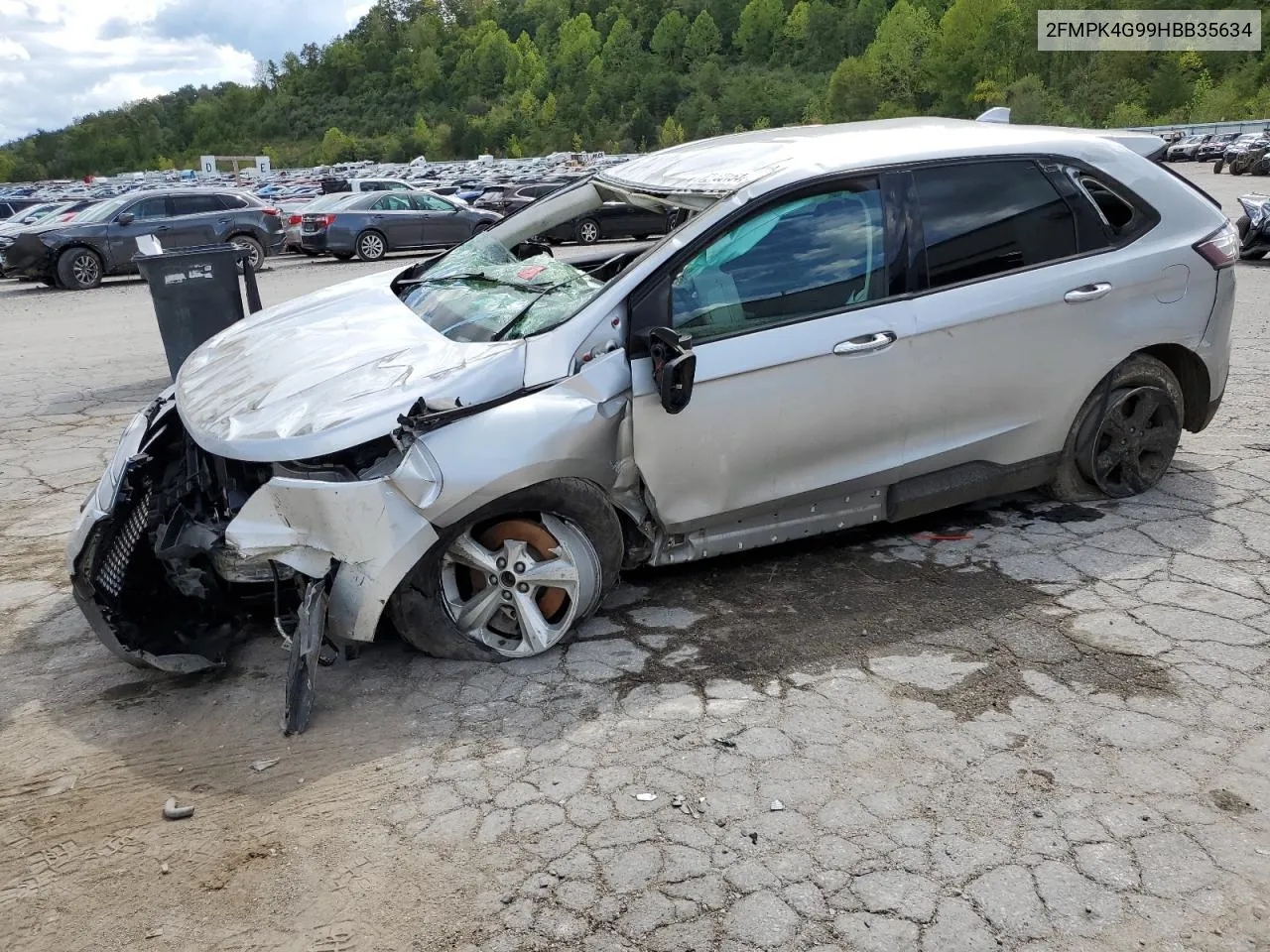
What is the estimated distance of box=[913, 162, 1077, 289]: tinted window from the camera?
4219 mm

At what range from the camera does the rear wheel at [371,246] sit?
21.3m

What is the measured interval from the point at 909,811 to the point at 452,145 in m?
158

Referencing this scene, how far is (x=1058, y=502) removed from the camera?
16.4 feet

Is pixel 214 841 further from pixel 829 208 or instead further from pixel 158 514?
pixel 829 208

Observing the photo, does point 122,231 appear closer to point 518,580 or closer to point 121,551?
point 121,551

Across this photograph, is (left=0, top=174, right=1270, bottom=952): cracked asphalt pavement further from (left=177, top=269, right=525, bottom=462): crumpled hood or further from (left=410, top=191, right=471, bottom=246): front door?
(left=410, top=191, right=471, bottom=246): front door

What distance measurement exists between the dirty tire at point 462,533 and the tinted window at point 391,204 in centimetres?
1930

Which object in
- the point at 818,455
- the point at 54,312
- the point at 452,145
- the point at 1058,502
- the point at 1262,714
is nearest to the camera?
the point at 1262,714

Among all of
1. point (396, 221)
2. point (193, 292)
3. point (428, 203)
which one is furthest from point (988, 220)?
point (428, 203)

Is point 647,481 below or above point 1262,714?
above

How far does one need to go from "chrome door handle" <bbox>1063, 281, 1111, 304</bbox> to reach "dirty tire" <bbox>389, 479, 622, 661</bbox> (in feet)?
7.06

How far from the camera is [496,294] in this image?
431cm

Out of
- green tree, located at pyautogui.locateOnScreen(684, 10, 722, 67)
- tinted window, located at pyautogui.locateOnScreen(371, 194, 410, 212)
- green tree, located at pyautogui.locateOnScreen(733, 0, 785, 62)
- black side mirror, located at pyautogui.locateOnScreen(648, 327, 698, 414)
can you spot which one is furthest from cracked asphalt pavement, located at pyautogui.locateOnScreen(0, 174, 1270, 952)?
green tree, located at pyautogui.locateOnScreen(733, 0, 785, 62)

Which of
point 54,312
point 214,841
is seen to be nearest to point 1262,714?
point 214,841
